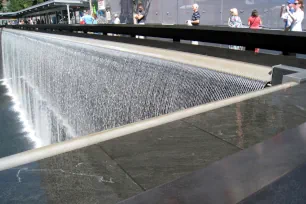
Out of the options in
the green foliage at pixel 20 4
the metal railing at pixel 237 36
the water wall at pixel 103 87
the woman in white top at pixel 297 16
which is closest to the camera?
the water wall at pixel 103 87

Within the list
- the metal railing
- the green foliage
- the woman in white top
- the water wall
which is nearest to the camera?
the water wall

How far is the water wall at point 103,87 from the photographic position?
10.5 ft

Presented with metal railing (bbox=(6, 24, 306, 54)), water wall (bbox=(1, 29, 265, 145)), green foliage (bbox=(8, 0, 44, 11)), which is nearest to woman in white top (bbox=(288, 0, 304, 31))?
metal railing (bbox=(6, 24, 306, 54))

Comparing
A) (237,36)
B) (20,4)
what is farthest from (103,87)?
(20,4)

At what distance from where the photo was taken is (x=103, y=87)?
192 inches

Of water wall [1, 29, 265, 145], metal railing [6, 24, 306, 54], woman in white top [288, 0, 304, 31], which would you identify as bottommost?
water wall [1, 29, 265, 145]

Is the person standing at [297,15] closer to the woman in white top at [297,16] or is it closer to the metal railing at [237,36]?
the woman in white top at [297,16]

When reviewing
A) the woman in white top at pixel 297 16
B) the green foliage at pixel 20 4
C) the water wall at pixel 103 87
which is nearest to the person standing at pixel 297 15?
the woman in white top at pixel 297 16

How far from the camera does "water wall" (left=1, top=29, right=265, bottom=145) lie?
3.20 metres

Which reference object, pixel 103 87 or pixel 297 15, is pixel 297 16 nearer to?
pixel 297 15

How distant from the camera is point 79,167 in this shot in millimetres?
1387

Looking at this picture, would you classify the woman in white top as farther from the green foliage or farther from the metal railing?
the green foliage

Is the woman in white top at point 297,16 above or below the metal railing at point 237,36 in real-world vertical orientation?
above

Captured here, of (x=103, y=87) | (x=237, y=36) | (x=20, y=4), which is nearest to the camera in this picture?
(x=237, y=36)
